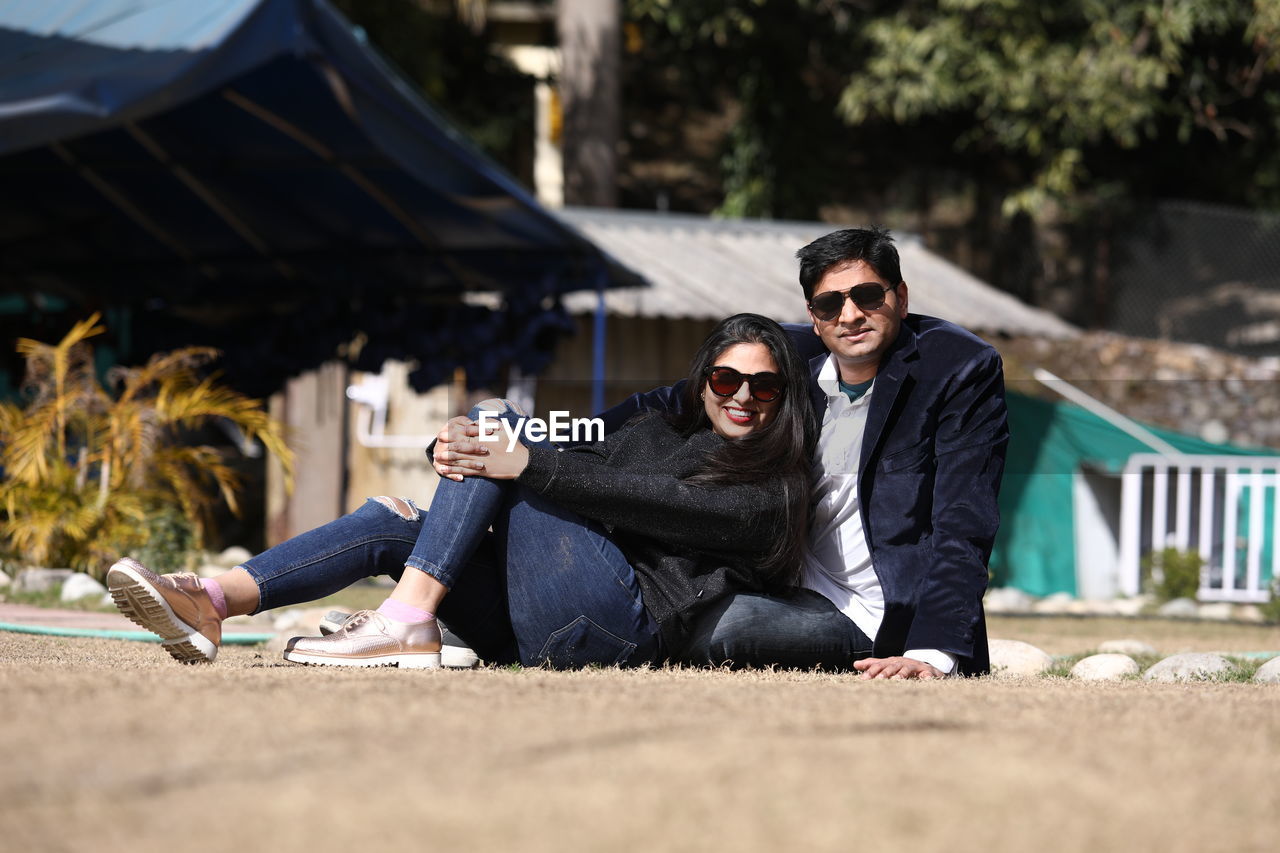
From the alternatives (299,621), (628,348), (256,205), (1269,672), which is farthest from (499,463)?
(628,348)

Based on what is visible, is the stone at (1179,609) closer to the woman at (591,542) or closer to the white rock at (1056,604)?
the white rock at (1056,604)

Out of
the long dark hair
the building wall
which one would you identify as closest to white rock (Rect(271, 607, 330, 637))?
the long dark hair

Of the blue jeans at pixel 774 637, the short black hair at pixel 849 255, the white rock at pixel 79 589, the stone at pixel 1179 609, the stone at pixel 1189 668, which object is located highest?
the short black hair at pixel 849 255

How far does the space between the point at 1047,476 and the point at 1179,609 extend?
4.61 feet

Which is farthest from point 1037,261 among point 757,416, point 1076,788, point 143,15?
point 1076,788

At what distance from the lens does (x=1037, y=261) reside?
16469 millimetres

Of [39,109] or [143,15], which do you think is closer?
[39,109]

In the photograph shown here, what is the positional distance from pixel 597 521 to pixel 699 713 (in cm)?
86

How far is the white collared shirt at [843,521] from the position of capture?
3.42 m

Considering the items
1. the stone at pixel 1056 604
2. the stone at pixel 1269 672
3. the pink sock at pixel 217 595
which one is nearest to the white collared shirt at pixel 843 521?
the stone at pixel 1269 672

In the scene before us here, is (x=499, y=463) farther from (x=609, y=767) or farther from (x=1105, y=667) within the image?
(x=1105, y=667)

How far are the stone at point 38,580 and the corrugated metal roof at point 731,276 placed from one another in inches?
188

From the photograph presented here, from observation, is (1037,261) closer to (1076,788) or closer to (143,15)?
(143,15)

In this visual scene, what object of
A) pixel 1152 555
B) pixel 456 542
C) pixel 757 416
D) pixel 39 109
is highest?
pixel 39 109
